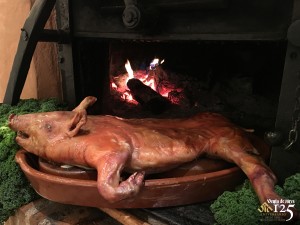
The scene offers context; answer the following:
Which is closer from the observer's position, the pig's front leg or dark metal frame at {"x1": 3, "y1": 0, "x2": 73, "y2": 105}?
the pig's front leg

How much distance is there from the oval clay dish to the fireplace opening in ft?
2.59

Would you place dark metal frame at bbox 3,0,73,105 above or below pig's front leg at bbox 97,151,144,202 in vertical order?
above

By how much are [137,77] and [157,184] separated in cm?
151

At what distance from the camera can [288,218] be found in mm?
983

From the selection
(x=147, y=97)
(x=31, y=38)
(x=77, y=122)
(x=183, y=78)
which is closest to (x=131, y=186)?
(x=77, y=122)

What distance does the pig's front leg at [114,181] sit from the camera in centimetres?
100

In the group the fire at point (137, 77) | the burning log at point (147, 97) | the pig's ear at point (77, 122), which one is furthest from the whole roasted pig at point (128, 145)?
the fire at point (137, 77)

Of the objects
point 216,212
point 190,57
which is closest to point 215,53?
point 190,57

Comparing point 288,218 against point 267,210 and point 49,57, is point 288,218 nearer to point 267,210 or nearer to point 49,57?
point 267,210

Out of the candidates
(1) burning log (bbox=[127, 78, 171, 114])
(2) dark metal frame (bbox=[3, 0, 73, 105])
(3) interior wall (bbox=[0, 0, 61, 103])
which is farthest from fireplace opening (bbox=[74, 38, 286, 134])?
(3) interior wall (bbox=[0, 0, 61, 103])

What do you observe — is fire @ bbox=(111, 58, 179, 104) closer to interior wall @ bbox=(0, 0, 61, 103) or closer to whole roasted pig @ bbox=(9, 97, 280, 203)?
interior wall @ bbox=(0, 0, 61, 103)

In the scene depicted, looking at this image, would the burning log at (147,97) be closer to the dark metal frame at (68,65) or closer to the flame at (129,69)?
the flame at (129,69)

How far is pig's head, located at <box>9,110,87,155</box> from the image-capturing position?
1.26m

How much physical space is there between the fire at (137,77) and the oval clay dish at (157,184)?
4.04 feet
